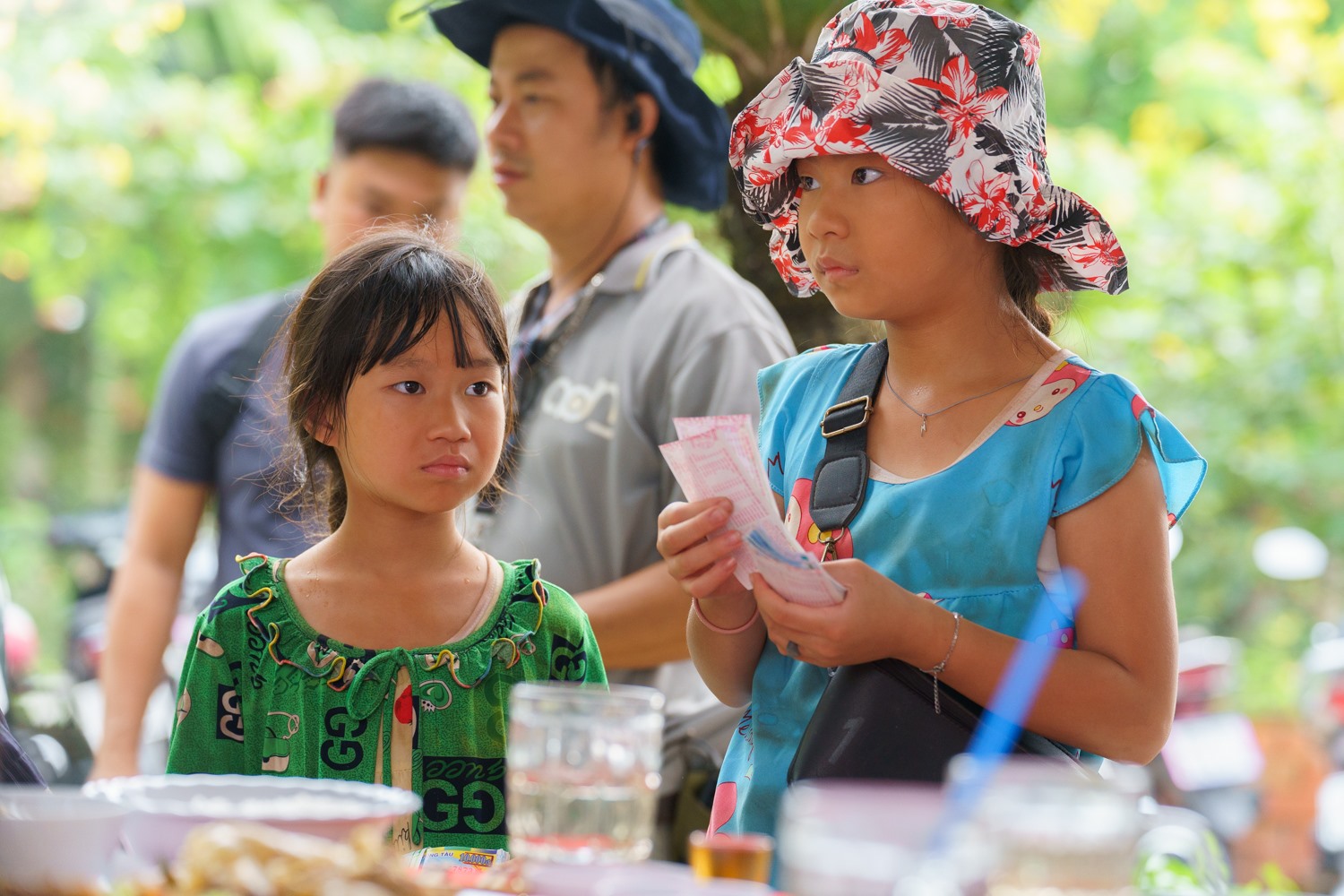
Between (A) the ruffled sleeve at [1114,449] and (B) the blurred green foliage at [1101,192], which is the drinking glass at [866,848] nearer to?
(A) the ruffled sleeve at [1114,449]

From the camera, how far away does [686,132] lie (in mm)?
3150

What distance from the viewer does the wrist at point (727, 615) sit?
2.01 metres

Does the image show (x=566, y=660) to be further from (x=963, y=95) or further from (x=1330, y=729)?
(x=1330, y=729)

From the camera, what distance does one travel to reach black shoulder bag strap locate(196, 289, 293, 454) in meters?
3.62

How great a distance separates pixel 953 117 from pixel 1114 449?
488 millimetres

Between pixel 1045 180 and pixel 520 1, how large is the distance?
1.45m

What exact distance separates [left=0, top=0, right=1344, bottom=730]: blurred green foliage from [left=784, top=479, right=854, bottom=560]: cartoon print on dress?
14.3 feet

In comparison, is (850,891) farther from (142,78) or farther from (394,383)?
(142,78)

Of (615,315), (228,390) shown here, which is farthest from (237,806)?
(228,390)

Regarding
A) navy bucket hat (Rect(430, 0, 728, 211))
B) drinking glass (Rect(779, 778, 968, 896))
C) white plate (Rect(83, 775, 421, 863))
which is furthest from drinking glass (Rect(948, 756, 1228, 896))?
navy bucket hat (Rect(430, 0, 728, 211))

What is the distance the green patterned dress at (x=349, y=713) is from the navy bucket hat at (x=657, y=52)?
4.88 feet

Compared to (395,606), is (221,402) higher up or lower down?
higher up

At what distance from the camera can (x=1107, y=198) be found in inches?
292

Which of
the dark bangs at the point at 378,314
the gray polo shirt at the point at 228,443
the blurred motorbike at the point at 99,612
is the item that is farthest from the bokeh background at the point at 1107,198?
the dark bangs at the point at 378,314
